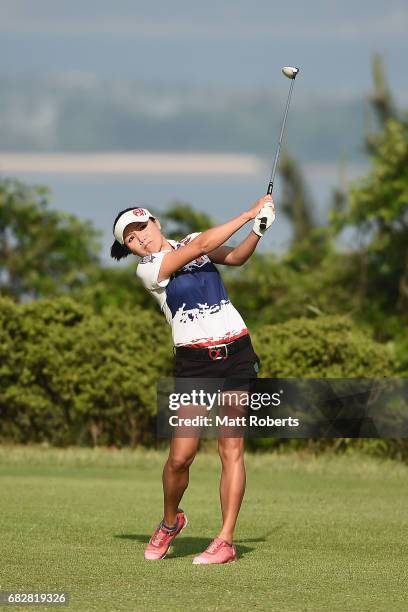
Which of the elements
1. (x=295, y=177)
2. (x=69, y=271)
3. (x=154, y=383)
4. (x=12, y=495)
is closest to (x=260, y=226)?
(x=12, y=495)

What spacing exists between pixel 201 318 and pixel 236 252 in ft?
1.47

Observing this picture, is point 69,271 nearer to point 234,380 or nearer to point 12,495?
point 12,495

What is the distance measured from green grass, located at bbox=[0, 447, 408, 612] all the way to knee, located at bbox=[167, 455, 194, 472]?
0.57m

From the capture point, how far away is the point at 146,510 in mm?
11148

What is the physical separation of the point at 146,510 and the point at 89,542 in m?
2.34

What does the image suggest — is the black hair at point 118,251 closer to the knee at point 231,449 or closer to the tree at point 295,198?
the knee at point 231,449

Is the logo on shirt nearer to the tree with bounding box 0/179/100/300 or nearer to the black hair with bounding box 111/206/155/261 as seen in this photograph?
the black hair with bounding box 111/206/155/261

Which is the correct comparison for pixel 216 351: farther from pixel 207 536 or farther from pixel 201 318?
pixel 207 536

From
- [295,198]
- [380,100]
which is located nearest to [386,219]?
[380,100]

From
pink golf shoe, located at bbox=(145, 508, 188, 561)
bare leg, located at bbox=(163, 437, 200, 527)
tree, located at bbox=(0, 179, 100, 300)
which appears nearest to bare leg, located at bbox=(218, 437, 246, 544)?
bare leg, located at bbox=(163, 437, 200, 527)

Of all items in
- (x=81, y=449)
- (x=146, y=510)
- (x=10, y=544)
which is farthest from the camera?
(x=81, y=449)

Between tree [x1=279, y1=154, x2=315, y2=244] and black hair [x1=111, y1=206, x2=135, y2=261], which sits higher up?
tree [x1=279, y1=154, x2=315, y2=244]

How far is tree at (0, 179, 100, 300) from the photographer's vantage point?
121 feet

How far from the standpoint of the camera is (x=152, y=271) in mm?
7848
